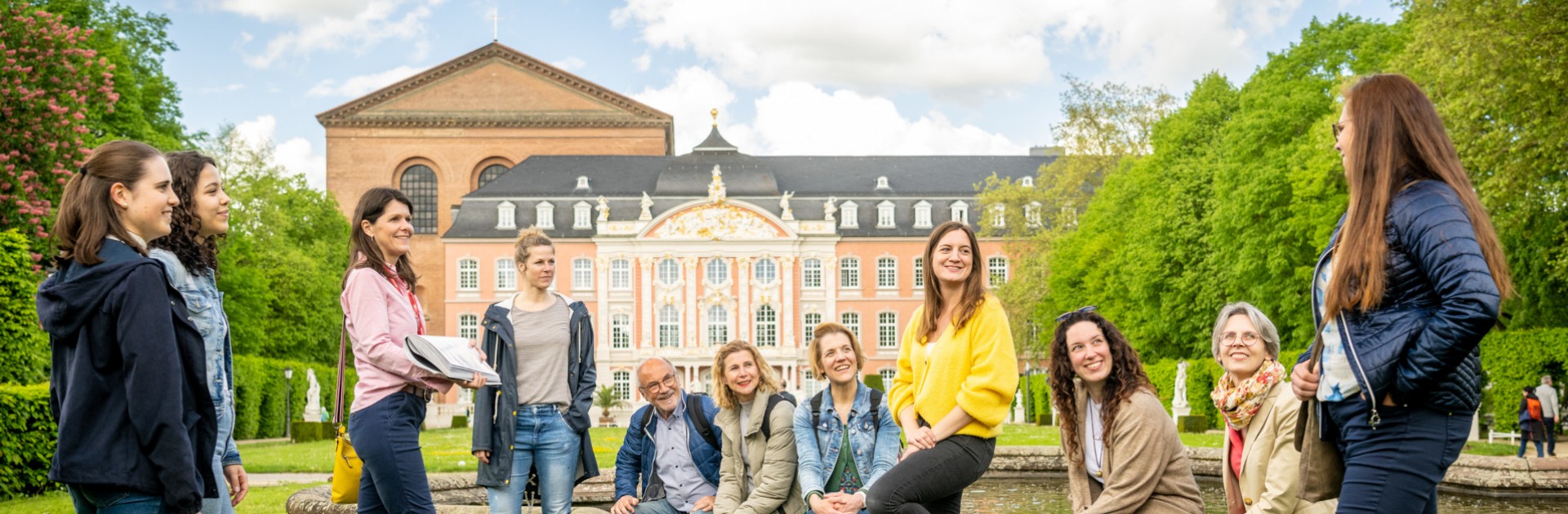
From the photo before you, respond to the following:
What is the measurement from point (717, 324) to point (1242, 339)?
45.7m

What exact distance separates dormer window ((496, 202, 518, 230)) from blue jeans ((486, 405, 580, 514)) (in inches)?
1828

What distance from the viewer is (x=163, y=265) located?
10.7ft

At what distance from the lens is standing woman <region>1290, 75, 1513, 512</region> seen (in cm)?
285

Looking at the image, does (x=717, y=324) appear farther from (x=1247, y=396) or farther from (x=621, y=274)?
(x=1247, y=396)

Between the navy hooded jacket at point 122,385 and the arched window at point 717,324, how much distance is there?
47.0m

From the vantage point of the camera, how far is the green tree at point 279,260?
1277 inches

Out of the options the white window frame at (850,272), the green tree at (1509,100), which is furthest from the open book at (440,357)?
the white window frame at (850,272)

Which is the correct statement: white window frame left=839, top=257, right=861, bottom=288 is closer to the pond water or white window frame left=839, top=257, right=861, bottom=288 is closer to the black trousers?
the pond water

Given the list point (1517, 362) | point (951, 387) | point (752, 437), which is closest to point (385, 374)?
point (752, 437)

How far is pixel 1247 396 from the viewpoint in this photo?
15.2 feet

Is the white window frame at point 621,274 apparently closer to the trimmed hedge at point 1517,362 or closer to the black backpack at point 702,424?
the trimmed hedge at point 1517,362

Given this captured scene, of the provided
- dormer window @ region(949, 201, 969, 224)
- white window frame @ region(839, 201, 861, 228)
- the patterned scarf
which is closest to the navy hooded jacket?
the patterned scarf

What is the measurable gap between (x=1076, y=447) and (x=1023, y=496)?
5109 millimetres

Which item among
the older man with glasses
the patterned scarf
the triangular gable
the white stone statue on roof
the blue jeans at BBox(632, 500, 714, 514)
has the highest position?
the triangular gable
